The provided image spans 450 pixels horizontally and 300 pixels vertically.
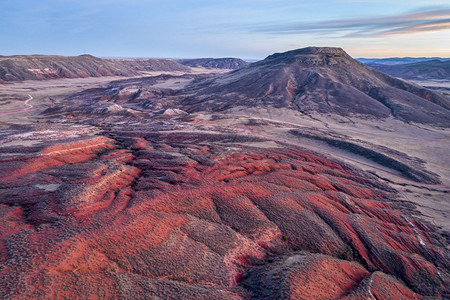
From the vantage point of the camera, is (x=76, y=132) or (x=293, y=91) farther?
(x=293, y=91)

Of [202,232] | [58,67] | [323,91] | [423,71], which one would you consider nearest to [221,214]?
[202,232]

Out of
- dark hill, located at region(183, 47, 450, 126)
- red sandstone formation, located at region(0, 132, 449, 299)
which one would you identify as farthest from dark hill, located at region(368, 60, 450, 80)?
red sandstone formation, located at region(0, 132, 449, 299)

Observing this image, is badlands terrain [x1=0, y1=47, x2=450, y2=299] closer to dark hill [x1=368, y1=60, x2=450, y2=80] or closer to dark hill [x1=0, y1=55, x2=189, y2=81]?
dark hill [x1=0, y1=55, x2=189, y2=81]

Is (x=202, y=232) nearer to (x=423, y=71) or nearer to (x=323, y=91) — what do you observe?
(x=323, y=91)

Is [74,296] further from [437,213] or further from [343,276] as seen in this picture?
[437,213]

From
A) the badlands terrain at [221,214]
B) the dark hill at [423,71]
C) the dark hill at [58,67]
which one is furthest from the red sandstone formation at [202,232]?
the dark hill at [423,71]

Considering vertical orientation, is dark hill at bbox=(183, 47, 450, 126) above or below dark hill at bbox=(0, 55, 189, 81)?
below

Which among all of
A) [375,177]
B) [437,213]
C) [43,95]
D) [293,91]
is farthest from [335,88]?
[43,95]

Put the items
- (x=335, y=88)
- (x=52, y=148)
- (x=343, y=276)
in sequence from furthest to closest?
(x=335, y=88) < (x=52, y=148) < (x=343, y=276)
